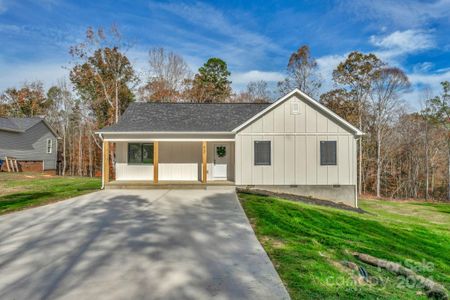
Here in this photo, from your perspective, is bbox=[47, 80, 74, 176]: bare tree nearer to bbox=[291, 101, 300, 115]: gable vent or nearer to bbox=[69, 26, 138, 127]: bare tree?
bbox=[69, 26, 138, 127]: bare tree

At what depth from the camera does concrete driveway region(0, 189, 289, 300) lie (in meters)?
3.66

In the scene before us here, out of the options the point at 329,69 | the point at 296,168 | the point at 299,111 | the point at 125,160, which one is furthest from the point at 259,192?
the point at 329,69

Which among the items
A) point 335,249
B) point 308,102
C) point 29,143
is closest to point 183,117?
point 308,102

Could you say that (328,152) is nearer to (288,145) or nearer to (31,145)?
(288,145)

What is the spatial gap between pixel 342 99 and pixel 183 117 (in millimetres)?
16926

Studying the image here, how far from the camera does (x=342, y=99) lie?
2570 centimetres

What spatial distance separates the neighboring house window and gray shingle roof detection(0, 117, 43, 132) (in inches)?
576

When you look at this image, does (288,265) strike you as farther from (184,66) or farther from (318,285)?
(184,66)

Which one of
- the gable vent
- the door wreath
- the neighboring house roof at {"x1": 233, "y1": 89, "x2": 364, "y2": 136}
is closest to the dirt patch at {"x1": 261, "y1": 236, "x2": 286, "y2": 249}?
the neighboring house roof at {"x1": 233, "y1": 89, "x2": 364, "y2": 136}

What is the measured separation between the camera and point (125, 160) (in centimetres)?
1470

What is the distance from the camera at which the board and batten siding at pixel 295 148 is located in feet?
42.5

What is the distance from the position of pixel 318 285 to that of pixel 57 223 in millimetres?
6464

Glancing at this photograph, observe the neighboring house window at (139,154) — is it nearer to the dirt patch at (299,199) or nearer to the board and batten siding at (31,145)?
the dirt patch at (299,199)

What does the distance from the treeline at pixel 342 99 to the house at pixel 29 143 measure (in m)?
3.21
